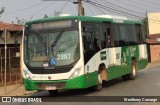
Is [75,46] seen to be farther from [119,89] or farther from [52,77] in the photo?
[119,89]

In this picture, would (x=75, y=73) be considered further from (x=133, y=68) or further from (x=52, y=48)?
(x=133, y=68)

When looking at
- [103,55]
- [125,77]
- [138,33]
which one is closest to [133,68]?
[125,77]

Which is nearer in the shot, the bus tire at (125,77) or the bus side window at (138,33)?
the bus tire at (125,77)

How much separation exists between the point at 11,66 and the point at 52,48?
9.73 m

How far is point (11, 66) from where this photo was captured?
25141mm

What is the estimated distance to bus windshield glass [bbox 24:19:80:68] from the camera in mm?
15719

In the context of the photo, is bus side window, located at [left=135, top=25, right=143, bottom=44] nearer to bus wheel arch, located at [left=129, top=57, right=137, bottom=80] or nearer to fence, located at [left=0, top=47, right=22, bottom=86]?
bus wheel arch, located at [left=129, top=57, right=137, bottom=80]

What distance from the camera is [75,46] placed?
623 inches

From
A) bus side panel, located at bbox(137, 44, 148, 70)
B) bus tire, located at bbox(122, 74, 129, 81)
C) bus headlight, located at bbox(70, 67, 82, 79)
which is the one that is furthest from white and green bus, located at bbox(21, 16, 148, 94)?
bus side panel, located at bbox(137, 44, 148, 70)

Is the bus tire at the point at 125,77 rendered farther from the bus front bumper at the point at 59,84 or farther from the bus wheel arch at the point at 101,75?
the bus front bumper at the point at 59,84

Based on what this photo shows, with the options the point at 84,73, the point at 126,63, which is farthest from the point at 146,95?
the point at 126,63

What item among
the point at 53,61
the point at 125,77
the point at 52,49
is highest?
the point at 52,49

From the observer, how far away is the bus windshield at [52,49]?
51.6ft

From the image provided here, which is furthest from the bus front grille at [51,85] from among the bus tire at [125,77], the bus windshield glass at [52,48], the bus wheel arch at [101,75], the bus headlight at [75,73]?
the bus tire at [125,77]
